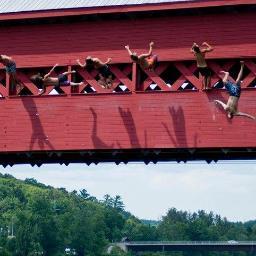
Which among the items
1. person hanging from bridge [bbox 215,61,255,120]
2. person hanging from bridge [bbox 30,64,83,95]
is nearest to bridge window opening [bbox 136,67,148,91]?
person hanging from bridge [bbox 30,64,83,95]

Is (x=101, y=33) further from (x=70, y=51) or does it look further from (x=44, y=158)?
(x=44, y=158)

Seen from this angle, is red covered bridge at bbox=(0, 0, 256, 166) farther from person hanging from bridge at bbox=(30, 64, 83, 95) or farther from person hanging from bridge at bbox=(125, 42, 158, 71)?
person hanging from bridge at bbox=(125, 42, 158, 71)

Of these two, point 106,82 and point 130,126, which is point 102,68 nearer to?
point 106,82

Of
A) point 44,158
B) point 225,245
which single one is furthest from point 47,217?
point 44,158

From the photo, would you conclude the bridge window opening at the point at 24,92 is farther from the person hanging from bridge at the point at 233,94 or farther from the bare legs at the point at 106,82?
the person hanging from bridge at the point at 233,94

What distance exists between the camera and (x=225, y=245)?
5335 inches

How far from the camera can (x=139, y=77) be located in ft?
73.7

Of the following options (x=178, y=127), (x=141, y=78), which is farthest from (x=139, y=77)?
(x=178, y=127)

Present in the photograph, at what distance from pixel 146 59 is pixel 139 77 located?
1.13 meters

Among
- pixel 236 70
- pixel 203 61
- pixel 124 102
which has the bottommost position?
pixel 124 102

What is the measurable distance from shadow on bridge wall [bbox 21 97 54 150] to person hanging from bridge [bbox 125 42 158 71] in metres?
2.88

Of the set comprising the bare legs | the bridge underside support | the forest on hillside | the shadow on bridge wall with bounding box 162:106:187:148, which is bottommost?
the bridge underside support

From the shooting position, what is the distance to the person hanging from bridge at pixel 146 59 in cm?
2119

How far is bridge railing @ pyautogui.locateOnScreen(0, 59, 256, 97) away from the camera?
2188cm
